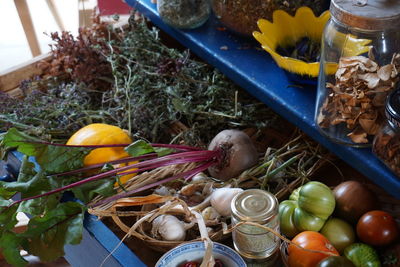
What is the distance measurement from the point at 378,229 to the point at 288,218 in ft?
0.49

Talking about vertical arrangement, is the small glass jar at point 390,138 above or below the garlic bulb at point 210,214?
above

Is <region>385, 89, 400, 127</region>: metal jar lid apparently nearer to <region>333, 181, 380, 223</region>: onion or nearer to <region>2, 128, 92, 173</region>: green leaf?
<region>333, 181, 380, 223</region>: onion

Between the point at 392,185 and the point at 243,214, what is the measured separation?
250 millimetres

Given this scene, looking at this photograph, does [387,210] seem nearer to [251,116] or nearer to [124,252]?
[251,116]

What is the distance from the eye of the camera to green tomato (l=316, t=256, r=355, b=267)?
2.47 feet

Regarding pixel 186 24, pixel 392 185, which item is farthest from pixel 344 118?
pixel 186 24

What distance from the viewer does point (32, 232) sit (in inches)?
33.7

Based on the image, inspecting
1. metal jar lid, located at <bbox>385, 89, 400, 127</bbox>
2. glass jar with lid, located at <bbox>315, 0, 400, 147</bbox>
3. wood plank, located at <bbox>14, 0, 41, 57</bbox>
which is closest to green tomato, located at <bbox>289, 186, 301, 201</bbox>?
glass jar with lid, located at <bbox>315, 0, 400, 147</bbox>

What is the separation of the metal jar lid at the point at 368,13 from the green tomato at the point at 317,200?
0.27 metres

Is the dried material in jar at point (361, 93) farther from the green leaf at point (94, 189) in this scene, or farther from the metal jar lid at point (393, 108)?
the green leaf at point (94, 189)

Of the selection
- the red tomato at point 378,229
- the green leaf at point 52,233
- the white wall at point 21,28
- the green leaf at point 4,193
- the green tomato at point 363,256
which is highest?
the green leaf at point 4,193

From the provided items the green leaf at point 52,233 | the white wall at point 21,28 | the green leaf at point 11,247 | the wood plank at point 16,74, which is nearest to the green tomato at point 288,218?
the green leaf at point 52,233

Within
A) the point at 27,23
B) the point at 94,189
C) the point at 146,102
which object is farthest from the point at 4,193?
the point at 27,23

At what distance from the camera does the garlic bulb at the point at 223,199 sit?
912mm
